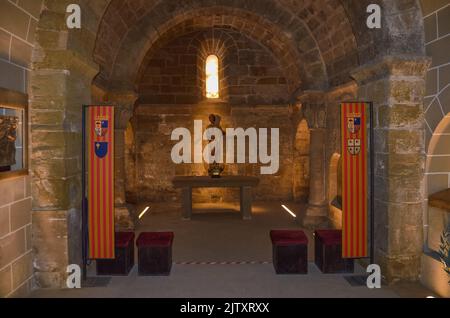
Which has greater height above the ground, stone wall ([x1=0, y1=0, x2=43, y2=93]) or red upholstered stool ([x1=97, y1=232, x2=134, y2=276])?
stone wall ([x1=0, y1=0, x2=43, y2=93])

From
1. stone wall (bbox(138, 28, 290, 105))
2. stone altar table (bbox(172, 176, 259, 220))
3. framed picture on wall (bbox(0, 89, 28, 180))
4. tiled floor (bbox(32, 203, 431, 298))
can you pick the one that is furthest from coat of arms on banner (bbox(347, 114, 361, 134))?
stone wall (bbox(138, 28, 290, 105))

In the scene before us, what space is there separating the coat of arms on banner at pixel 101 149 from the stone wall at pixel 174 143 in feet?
23.6

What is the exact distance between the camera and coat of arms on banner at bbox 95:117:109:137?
4965 millimetres

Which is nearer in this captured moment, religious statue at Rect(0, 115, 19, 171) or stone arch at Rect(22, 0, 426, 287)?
religious statue at Rect(0, 115, 19, 171)

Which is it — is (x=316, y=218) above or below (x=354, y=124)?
below

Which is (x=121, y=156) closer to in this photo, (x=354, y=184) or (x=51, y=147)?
(x=51, y=147)

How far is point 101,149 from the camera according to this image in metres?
5.00

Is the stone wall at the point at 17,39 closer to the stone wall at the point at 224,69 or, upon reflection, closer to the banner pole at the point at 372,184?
the banner pole at the point at 372,184

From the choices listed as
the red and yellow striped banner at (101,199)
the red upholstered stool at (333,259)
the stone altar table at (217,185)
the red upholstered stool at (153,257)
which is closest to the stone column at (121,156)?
the stone altar table at (217,185)

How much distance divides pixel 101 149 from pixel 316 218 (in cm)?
517

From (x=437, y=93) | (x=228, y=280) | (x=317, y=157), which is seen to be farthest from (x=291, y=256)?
(x=317, y=157)

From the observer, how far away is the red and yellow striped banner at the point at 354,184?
17.0ft

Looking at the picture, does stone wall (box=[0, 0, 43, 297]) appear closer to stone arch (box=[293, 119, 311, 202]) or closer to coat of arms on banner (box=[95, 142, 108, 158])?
coat of arms on banner (box=[95, 142, 108, 158])

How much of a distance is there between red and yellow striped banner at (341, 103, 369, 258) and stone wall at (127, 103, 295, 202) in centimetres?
697
